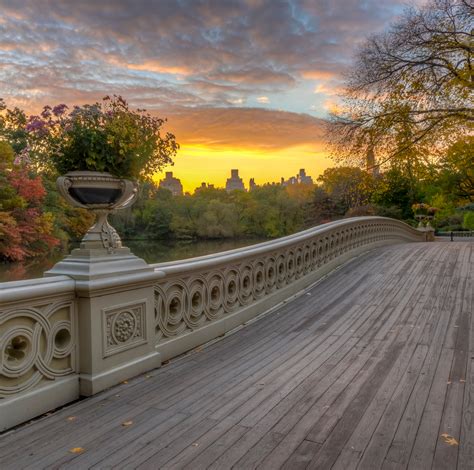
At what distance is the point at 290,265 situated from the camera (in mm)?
7680

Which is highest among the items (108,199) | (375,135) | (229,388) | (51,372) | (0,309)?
(375,135)

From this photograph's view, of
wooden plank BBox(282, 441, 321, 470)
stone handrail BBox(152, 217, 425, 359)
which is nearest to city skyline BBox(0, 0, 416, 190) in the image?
stone handrail BBox(152, 217, 425, 359)

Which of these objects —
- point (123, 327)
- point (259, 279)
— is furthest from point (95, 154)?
point (259, 279)

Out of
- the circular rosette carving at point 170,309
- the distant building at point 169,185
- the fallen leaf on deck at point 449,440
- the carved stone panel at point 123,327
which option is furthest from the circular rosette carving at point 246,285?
the distant building at point 169,185

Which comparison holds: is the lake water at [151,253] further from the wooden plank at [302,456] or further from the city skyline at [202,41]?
the wooden plank at [302,456]

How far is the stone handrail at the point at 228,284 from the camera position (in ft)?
14.8

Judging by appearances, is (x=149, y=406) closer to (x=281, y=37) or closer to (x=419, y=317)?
(x=419, y=317)

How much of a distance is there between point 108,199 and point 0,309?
1398mm

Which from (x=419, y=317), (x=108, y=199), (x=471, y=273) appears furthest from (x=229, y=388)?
(x=471, y=273)

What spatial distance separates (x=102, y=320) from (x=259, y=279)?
10.7 feet

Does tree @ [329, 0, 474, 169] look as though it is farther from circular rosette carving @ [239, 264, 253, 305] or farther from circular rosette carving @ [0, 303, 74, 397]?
circular rosette carving @ [0, 303, 74, 397]

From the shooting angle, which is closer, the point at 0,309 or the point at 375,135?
the point at 0,309

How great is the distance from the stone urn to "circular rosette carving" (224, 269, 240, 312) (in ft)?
6.14

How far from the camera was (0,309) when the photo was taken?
2.90 m
